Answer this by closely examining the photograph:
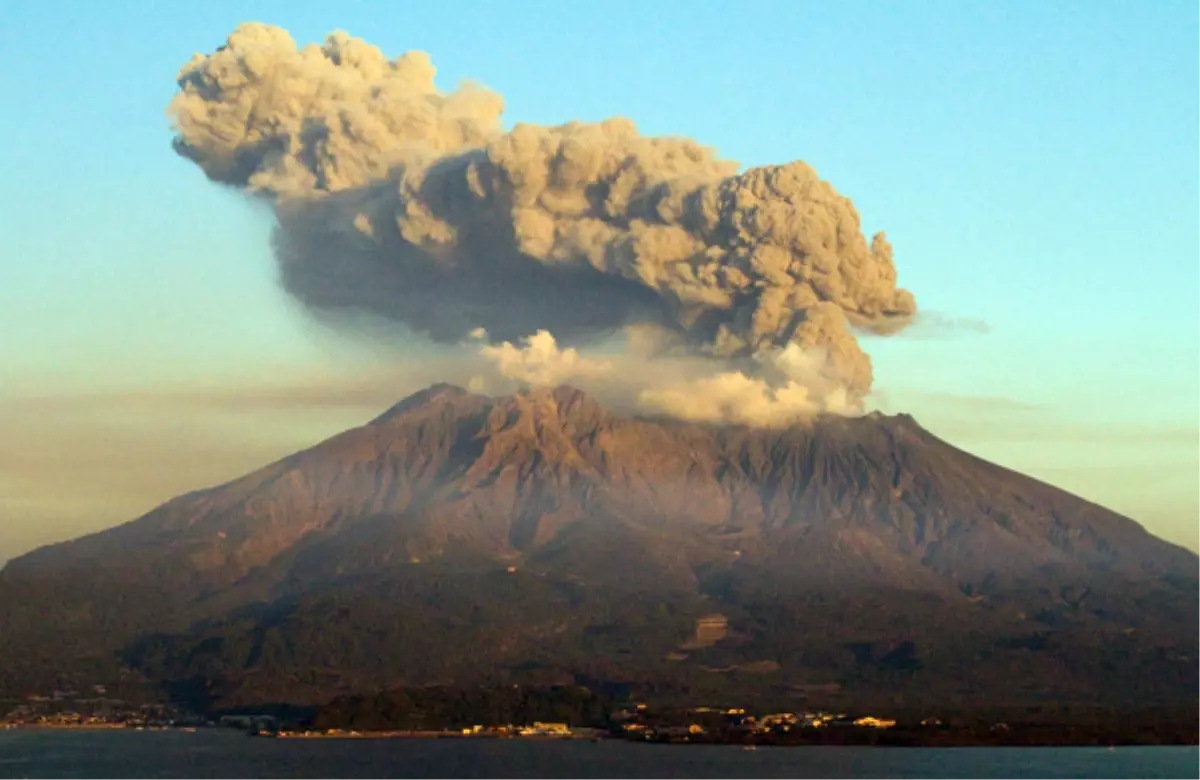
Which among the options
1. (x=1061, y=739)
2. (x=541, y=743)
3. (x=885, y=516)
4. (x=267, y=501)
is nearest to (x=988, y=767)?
(x=1061, y=739)

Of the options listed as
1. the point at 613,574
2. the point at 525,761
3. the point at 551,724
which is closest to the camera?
the point at 525,761

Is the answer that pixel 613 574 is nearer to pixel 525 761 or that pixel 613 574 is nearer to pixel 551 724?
pixel 551 724

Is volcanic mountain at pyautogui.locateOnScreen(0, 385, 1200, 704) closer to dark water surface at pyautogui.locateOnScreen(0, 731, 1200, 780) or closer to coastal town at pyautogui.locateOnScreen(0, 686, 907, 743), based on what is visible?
coastal town at pyautogui.locateOnScreen(0, 686, 907, 743)

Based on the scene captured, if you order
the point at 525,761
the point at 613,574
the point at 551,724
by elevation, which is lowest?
the point at 525,761

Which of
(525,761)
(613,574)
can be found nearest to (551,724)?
(525,761)

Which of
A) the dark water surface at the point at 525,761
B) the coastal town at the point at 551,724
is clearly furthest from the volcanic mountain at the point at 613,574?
the dark water surface at the point at 525,761
